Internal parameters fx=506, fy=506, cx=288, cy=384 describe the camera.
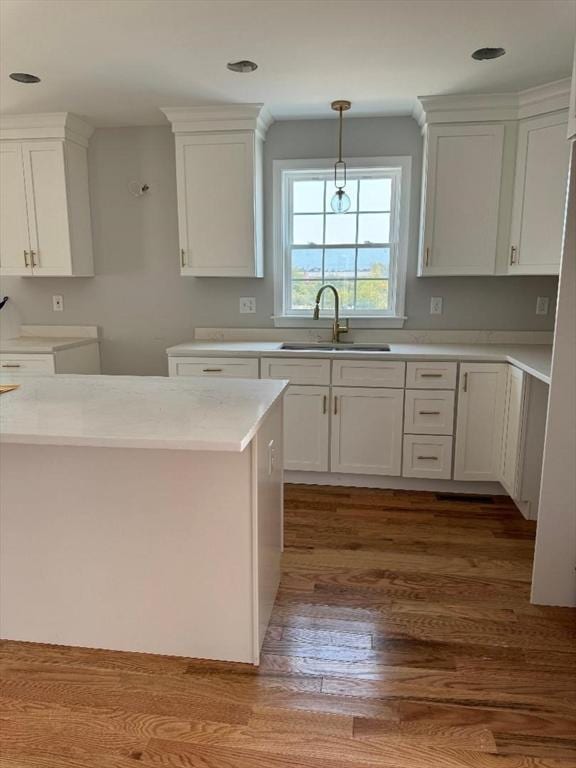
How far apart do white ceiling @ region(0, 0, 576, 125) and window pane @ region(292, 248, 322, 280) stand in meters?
A: 0.92

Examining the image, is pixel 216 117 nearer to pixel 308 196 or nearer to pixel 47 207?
pixel 308 196

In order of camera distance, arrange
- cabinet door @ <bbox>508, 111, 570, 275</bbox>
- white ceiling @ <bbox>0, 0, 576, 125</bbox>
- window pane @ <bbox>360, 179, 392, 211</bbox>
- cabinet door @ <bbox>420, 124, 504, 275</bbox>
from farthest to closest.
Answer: window pane @ <bbox>360, 179, 392, 211</bbox>, cabinet door @ <bbox>420, 124, 504, 275</bbox>, cabinet door @ <bbox>508, 111, 570, 275</bbox>, white ceiling @ <bbox>0, 0, 576, 125</bbox>

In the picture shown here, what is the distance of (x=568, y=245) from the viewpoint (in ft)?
6.20

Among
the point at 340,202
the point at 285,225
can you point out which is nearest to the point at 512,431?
the point at 340,202

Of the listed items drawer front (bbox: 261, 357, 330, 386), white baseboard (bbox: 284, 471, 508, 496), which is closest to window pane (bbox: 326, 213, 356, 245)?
drawer front (bbox: 261, 357, 330, 386)

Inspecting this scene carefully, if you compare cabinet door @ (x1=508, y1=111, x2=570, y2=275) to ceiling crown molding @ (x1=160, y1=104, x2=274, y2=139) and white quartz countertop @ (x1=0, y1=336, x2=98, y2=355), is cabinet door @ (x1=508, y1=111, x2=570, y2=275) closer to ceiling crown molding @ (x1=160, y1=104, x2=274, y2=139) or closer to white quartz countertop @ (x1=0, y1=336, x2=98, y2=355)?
ceiling crown molding @ (x1=160, y1=104, x2=274, y2=139)

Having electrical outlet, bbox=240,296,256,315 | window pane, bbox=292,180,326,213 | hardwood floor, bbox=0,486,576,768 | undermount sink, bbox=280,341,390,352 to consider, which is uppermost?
window pane, bbox=292,180,326,213

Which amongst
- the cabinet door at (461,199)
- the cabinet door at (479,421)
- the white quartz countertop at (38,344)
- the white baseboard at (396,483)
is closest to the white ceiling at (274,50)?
the cabinet door at (461,199)

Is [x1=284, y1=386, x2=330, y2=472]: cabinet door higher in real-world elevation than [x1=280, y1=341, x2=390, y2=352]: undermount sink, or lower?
lower

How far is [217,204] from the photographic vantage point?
3.35m

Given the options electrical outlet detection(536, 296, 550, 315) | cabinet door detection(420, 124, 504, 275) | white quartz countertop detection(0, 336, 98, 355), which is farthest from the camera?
electrical outlet detection(536, 296, 550, 315)

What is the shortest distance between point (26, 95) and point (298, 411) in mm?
2528

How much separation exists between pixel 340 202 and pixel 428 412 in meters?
1.46

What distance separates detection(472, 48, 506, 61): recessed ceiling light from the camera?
2451 millimetres
